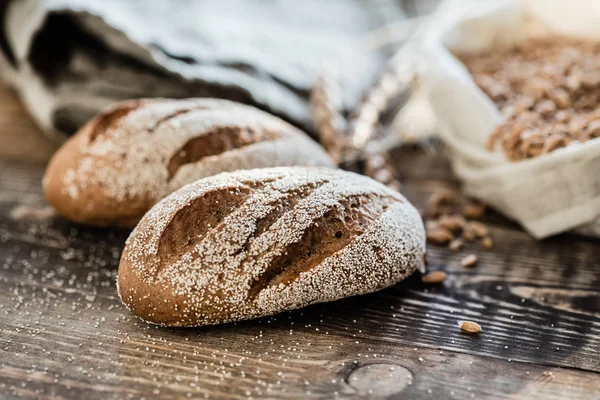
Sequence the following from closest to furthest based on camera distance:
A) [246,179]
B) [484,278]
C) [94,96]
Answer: [246,179]
[484,278]
[94,96]

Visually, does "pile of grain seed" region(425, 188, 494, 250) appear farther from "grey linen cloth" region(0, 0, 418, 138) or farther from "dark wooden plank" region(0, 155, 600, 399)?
"grey linen cloth" region(0, 0, 418, 138)

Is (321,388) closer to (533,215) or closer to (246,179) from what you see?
(246,179)

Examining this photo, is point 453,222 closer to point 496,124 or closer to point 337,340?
point 496,124

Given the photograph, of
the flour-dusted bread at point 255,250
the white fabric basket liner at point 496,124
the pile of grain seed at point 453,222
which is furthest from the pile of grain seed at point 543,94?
the flour-dusted bread at point 255,250

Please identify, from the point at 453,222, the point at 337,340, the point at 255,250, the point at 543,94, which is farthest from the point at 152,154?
the point at 543,94

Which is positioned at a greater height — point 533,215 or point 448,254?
point 533,215

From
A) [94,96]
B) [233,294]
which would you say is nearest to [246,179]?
[233,294]
